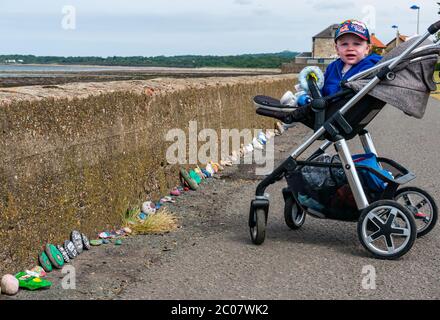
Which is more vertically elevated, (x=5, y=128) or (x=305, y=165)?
(x=5, y=128)

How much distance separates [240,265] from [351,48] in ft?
6.08

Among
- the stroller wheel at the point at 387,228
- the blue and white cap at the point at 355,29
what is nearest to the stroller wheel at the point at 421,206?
the stroller wheel at the point at 387,228

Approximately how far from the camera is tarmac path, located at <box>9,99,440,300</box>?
4.42 m

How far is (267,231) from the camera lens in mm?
6102

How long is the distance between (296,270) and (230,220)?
1.68m

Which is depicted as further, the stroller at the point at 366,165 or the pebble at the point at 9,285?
the stroller at the point at 366,165

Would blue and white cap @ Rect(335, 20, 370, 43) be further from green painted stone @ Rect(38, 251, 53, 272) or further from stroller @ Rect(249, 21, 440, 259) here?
green painted stone @ Rect(38, 251, 53, 272)

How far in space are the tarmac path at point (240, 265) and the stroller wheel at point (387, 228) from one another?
0.28ft

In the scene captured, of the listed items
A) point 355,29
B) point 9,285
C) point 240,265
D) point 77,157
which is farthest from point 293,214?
point 9,285

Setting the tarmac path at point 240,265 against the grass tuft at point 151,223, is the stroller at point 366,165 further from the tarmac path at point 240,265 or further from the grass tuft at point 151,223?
the grass tuft at point 151,223

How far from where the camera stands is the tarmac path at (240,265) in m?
4.42

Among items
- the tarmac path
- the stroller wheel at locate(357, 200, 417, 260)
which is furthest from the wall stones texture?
the stroller wheel at locate(357, 200, 417, 260)
